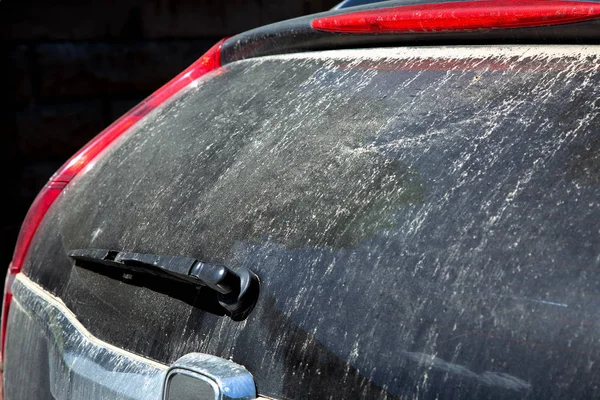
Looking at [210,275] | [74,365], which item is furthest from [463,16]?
[74,365]

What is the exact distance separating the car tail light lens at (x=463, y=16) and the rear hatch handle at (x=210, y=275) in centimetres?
51

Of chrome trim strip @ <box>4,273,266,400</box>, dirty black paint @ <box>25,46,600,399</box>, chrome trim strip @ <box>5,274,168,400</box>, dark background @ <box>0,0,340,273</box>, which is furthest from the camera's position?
dark background @ <box>0,0,340,273</box>

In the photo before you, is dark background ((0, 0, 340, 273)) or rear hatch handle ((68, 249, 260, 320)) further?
dark background ((0, 0, 340, 273))

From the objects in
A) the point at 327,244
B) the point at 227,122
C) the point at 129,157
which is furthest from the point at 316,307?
the point at 129,157

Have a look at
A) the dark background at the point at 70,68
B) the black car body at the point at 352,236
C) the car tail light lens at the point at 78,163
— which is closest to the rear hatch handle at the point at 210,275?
the black car body at the point at 352,236

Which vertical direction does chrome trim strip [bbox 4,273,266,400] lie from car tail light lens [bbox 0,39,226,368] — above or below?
below

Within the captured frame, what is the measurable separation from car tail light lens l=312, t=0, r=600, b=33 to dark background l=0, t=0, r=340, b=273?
12.6ft

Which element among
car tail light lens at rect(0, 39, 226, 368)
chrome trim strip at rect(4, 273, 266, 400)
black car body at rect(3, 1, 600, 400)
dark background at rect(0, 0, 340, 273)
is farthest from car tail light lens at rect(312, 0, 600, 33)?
dark background at rect(0, 0, 340, 273)

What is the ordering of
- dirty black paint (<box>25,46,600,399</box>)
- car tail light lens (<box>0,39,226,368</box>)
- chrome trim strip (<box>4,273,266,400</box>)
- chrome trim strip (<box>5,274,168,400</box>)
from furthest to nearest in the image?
car tail light lens (<box>0,39,226,368</box>) < chrome trim strip (<box>5,274,168,400</box>) < chrome trim strip (<box>4,273,266,400</box>) < dirty black paint (<box>25,46,600,399</box>)

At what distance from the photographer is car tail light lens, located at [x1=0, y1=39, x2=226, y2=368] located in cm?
179

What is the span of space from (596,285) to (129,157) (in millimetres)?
1021

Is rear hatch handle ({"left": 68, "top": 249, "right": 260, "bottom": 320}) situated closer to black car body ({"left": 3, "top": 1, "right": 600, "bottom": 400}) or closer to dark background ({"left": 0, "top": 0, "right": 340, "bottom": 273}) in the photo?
black car body ({"left": 3, "top": 1, "right": 600, "bottom": 400})

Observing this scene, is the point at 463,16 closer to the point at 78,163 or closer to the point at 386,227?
the point at 386,227

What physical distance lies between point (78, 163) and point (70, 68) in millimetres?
3533
